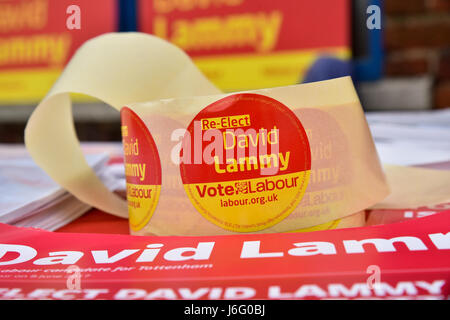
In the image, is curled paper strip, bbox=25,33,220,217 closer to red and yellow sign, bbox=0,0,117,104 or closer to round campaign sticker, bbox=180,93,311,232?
round campaign sticker, bbox=180,93,311,232

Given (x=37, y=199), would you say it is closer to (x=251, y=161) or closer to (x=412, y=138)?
(x=251, y=161)

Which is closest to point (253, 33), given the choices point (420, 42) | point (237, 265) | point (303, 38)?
point (303, 38)

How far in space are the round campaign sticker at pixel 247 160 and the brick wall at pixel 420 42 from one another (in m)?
1.04

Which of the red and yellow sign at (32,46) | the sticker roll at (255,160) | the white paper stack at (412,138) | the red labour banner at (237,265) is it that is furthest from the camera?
the red and yellow sign at (32,46)

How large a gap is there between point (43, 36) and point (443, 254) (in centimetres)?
139

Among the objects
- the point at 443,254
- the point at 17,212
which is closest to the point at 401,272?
the point at 443,254

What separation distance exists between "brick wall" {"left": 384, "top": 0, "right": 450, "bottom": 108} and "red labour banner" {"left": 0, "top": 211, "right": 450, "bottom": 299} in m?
1.03

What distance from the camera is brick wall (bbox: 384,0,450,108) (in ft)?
4.09

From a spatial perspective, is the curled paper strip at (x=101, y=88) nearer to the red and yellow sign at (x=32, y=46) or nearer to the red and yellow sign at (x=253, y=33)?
the red and yellow sign at (x=253, y=33)

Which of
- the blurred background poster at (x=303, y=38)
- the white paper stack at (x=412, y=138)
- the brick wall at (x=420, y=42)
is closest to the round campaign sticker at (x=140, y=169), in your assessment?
the white paper stack at (x=412, y=138)

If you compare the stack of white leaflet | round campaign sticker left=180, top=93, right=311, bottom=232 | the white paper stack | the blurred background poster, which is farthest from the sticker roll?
the blurred background poster

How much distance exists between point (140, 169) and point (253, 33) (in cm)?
98

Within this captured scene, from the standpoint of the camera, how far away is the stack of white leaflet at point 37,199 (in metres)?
0.42
